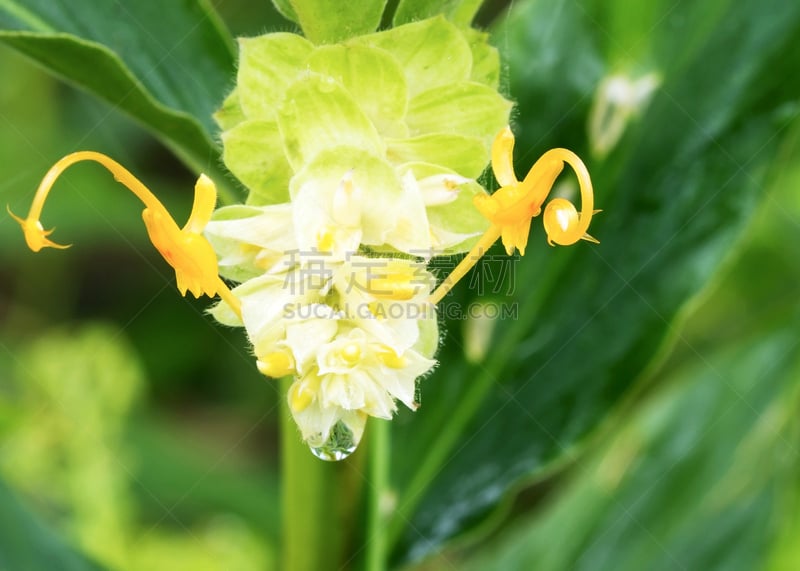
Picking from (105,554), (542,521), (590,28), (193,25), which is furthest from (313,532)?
(105,554)

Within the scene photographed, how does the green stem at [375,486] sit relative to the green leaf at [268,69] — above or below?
below

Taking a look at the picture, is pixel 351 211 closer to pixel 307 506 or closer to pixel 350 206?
pixel 350 206

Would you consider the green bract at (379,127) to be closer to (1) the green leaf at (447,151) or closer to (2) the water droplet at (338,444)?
(1) the green leaf at (447,151)

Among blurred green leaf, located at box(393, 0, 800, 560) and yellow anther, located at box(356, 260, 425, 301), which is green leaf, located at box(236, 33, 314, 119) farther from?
blurred green leaf, located at box(393, 0, 800, 560)

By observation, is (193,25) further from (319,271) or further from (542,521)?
(542,521)

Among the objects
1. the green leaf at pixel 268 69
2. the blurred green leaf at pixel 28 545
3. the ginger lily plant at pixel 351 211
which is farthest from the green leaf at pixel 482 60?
the blurred green leaf at pixel 28 545

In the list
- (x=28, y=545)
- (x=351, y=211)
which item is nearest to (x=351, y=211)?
(x=351, y=211)
